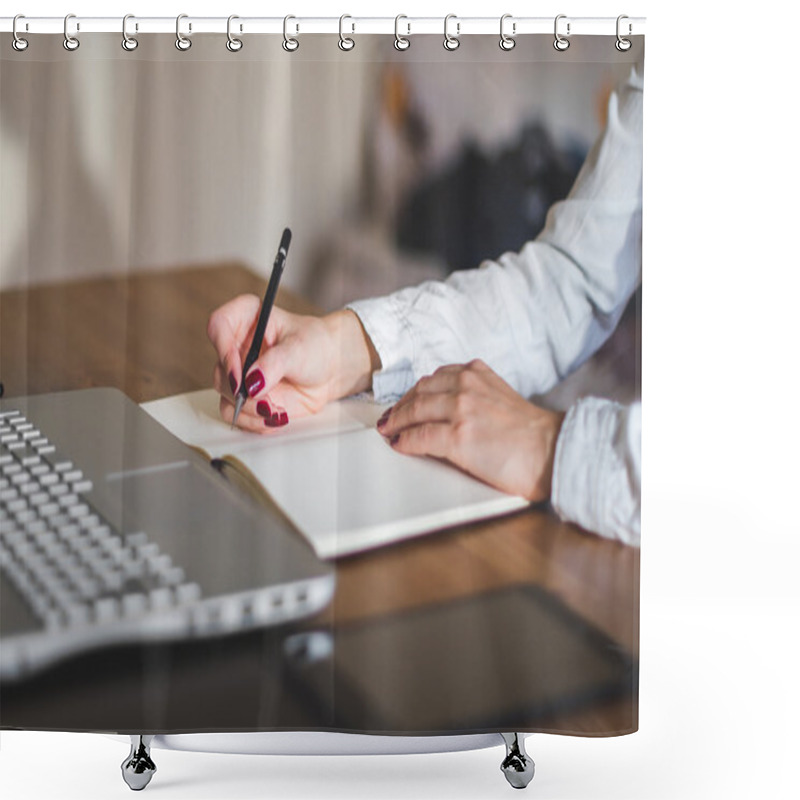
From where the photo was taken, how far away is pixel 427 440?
1.68m

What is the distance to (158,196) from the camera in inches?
65.4

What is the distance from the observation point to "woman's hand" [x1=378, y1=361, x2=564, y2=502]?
1665mm

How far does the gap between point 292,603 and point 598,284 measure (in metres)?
0.70

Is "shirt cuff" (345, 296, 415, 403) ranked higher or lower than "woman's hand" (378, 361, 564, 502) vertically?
higher

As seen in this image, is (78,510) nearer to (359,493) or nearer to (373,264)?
(359,493)

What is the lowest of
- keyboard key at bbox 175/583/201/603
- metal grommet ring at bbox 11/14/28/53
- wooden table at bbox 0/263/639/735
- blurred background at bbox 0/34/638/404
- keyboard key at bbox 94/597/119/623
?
keyboard key at bbox 94/597/119/623

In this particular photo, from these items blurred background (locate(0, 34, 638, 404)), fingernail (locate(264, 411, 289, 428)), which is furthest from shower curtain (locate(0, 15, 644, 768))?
fingernail (locate(264, 411, 289, 428))

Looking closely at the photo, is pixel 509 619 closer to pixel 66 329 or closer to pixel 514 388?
pixel 514 388

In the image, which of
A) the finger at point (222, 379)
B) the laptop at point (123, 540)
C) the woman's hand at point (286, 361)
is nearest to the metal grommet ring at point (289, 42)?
the woman's hand at point (286, 361)

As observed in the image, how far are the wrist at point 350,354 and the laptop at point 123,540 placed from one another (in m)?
0.24

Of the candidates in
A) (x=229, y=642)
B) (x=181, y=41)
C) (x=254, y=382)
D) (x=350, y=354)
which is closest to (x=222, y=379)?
(x=254, y=382)

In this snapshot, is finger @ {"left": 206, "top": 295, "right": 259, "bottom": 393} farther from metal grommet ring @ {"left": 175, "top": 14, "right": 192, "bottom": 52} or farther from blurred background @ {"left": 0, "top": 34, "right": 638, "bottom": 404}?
metal grommet ring @ {"left": 175, "top": 14, "right": 192, "bottom": 52}

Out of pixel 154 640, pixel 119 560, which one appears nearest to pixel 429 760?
pixel 154 640

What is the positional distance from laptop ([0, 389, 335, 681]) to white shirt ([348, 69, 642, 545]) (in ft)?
1.04
